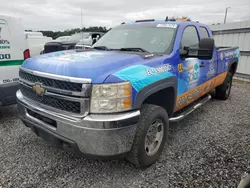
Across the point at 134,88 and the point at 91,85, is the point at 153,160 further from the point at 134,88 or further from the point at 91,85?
the point at 91,85

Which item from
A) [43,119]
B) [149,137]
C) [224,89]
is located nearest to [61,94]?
[43,119]

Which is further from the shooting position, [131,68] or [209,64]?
[209,64]

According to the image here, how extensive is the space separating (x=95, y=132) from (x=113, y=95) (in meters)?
0.41

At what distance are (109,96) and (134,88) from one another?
Result: 11.1 inches

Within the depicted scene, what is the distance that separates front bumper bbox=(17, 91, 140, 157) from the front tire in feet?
0.59

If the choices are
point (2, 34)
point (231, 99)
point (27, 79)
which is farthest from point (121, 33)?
point (231, 99)

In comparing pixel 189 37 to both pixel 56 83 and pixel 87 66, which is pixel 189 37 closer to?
pixel 87 66

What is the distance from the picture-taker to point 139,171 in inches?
103

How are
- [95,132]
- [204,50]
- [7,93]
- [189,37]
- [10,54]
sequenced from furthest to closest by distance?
[10,54] → [7,93] → [189,37] → [204,50] → [95,132]

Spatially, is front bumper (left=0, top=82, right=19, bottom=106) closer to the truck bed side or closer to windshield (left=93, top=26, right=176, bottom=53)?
windshield (left=93, top=26, right=176, bottom=53)

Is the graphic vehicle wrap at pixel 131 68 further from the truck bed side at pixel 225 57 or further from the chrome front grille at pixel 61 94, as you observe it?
the truck bed side at pixel 225 57

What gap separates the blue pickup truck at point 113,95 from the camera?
2018 millimetres

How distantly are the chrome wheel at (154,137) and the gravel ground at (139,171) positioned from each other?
23 centimetres

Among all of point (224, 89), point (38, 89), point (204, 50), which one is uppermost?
point (204, 50)
